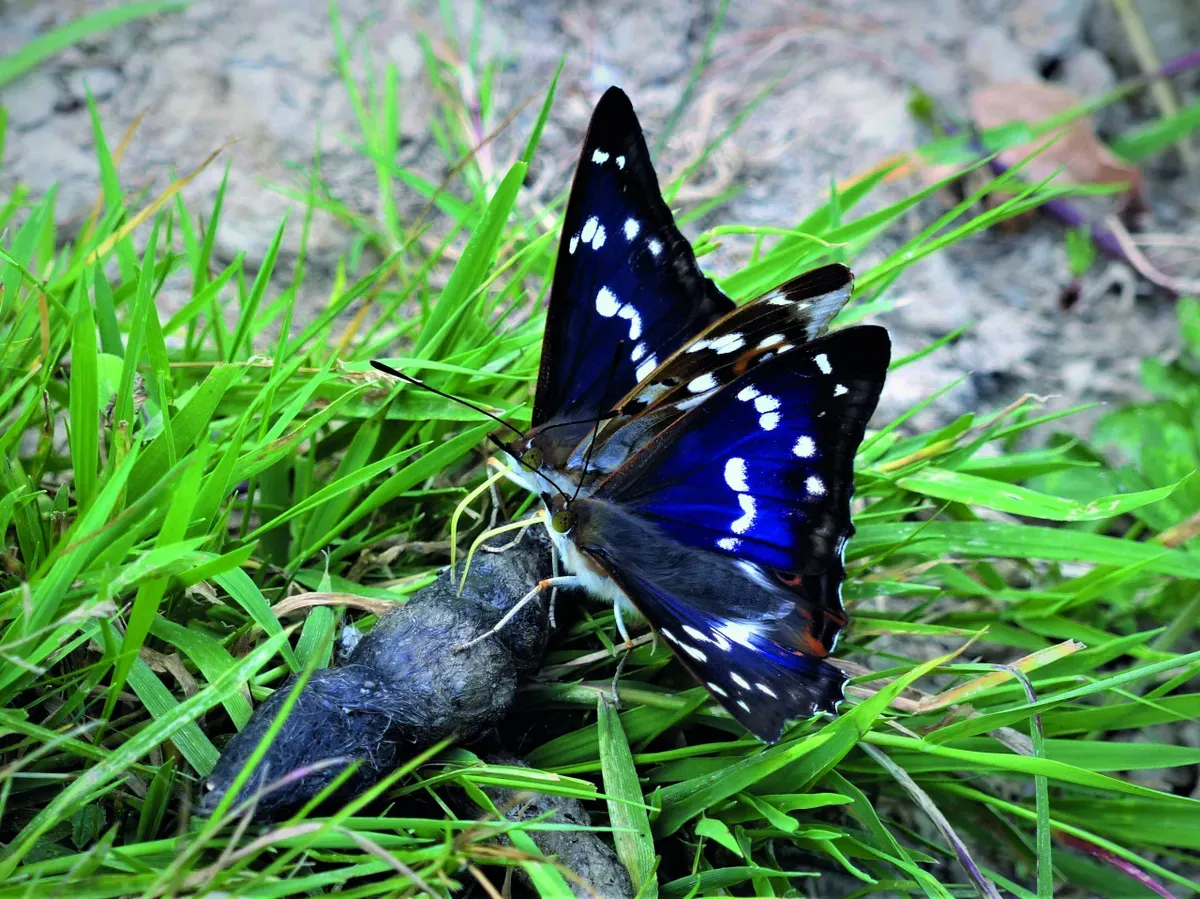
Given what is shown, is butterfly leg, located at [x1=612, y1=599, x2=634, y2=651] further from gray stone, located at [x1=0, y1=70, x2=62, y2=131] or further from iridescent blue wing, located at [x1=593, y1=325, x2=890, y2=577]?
gray stone, located at [x1=0, y1=70, x2=62, y2=131]

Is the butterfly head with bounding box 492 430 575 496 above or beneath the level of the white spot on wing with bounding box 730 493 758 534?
above

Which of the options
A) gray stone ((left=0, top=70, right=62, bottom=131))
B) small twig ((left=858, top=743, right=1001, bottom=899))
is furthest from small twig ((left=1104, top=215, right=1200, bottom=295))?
gray stone ((left=0, top=70, right=62, bottom=131))

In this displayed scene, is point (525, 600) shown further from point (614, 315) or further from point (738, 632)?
point (614, 315)

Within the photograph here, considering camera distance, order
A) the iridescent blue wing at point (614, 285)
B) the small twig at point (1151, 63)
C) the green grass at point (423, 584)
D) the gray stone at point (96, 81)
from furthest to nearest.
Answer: the small twig at point (1151, 63), the gray stone at point (96, 81), the iridescent blue wing at point (614, 285), the green grass at point (423, 584)

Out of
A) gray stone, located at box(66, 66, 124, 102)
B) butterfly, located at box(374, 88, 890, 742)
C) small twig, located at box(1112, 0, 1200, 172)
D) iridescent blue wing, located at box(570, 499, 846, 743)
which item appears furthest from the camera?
small twig, located at box(1112, 0, 1200, 172)

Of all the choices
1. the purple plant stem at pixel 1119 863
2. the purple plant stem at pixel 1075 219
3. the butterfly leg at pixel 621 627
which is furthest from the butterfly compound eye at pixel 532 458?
the purple plant stem at pixel 1075 219

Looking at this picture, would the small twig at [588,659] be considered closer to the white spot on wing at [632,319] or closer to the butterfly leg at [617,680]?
the butterfly leg at [617,680]

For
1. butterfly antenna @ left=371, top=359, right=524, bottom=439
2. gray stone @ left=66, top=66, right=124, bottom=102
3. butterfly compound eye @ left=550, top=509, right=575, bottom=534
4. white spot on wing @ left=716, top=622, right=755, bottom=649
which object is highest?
gray stone @ left=66, top=66, right=124, bottom=102
